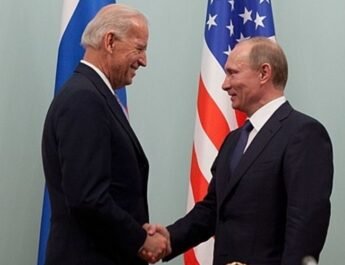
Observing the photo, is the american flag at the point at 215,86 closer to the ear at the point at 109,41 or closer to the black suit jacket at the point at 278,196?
the black suit jacket at the point at 278,196

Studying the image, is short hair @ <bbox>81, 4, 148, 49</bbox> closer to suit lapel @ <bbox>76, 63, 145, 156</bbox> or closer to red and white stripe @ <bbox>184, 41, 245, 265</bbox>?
suit lapel @ <bbox>76, 63, 145, 156</bbox>

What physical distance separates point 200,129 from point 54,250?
116 cm

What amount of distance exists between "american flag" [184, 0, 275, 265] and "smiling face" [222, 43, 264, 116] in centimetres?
75

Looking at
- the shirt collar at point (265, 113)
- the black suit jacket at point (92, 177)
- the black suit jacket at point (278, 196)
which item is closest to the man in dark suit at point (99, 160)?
the black suit jacket at point (92, 177)

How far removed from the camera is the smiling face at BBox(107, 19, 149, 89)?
2.19m

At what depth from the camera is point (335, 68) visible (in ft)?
11.0

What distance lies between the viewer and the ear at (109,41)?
216 centimetres

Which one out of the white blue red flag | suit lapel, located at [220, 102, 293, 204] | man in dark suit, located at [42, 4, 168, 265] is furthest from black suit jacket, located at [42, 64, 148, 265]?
the white blue red flag

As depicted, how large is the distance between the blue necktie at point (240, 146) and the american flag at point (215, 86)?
2.52 feet

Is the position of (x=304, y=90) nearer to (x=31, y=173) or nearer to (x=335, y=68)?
(x=335, y=68)

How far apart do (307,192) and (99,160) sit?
1.87 feet

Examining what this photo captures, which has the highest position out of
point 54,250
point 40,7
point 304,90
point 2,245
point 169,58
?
point 40,7

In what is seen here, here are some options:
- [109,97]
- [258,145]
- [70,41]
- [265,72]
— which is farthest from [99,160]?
[70,41]

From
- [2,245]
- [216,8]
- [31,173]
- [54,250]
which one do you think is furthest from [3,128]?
[54,250]
